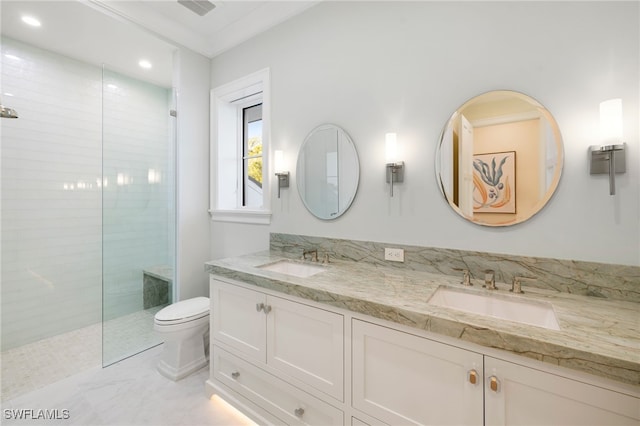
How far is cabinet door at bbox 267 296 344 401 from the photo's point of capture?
4.40ft

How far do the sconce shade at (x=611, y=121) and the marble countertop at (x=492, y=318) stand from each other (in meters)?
0.70

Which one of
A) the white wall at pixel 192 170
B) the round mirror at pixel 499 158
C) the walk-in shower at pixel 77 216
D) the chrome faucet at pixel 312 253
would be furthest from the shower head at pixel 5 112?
the round mirror at pixel 499 158

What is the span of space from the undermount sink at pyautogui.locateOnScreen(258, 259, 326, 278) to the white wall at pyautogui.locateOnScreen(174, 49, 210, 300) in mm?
1190

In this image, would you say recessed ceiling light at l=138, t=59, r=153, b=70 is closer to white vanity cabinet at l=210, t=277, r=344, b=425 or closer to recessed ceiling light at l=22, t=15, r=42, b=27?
recessed ceiling light at l=22, t=15, r=42, b=27

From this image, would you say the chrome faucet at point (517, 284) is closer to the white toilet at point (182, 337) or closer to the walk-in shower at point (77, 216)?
the white toilet at point (182, 337)

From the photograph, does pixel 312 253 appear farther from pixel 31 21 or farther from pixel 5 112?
pixel 31 21

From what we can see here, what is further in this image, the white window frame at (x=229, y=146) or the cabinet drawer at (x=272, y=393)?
the white window frame at (x=229, y=146)

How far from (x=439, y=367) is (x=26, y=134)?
3.65m

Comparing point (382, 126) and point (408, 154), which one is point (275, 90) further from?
point (408, 154)

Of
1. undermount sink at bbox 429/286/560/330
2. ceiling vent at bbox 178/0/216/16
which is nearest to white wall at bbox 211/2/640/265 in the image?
undermount sink at bbox 429/286/560/330

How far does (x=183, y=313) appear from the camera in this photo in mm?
2143

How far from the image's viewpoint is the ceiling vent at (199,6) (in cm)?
227

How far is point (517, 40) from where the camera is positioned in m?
1.44

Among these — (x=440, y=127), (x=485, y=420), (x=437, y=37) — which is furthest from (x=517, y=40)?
(x=485, y=420)
